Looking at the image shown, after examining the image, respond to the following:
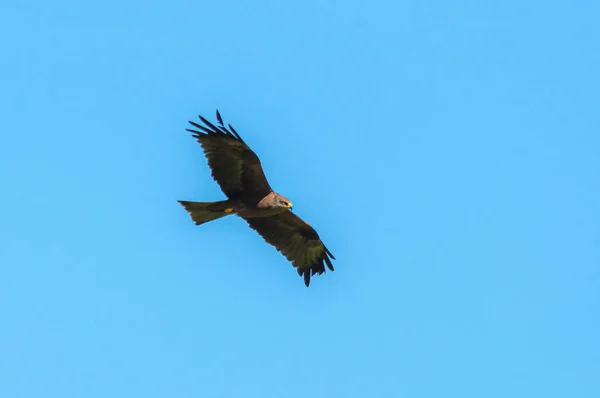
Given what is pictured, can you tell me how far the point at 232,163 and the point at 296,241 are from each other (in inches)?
91.5

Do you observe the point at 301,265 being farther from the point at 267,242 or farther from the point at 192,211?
the point at 192,211

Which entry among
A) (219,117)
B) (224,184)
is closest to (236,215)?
(224,184)

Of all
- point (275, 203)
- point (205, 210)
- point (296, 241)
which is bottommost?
point (205, 210)

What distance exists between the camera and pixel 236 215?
17.8 meters

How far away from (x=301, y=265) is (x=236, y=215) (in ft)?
6.69

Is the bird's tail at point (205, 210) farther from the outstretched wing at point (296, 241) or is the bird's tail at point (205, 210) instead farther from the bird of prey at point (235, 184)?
the outstretched wing at point (296, 241)

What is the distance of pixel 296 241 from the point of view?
19094 mm

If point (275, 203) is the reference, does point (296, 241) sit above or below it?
above

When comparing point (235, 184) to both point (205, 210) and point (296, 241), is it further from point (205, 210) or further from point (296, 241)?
point (296, 241)

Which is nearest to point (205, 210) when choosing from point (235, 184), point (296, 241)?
point (235, 184)

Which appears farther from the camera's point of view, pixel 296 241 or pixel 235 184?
pixel 296 241

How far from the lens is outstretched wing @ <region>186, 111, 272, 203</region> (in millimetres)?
17203

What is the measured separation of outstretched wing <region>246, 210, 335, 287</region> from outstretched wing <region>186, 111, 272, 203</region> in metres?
1.06

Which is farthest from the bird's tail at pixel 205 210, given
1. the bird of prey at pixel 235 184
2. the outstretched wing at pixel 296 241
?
the outstretched wing at pixel 296 241
